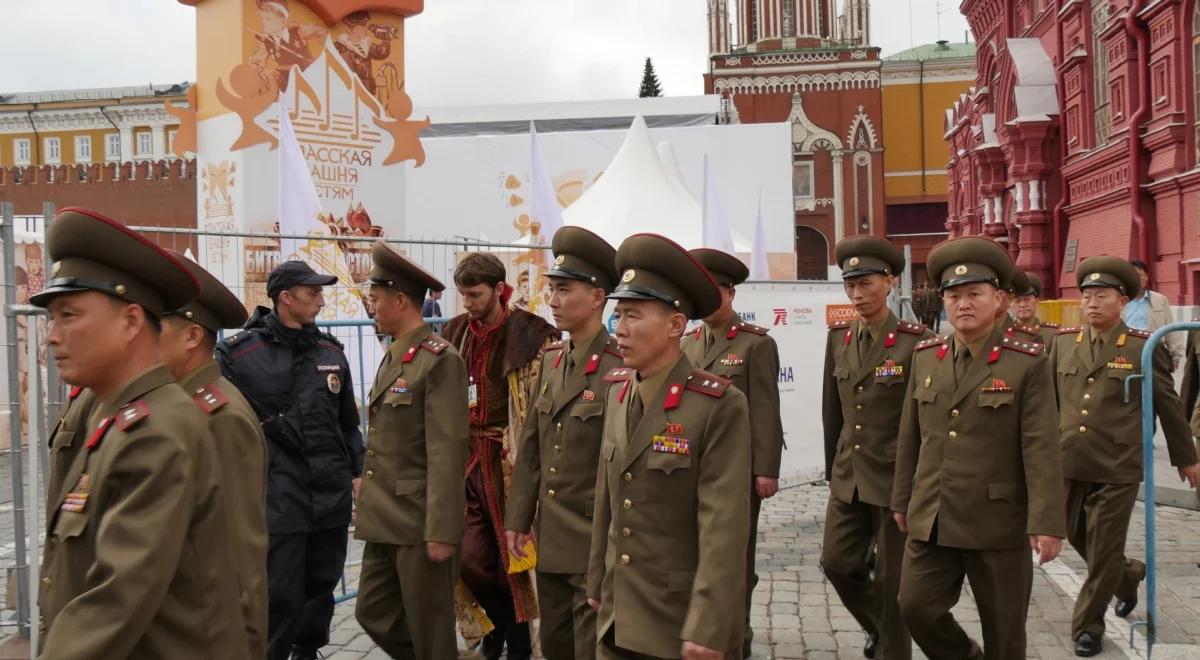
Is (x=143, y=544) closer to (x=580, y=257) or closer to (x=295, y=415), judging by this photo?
(x=580, y=257)

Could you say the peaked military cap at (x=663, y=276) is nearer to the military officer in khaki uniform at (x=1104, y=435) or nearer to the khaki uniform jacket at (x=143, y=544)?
the khaki uniform jacket at (x=143, y=544)

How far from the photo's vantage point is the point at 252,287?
12.2 metres

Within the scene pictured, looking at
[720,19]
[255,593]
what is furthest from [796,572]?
[720,19]

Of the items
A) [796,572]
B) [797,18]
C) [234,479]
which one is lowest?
[796,572]

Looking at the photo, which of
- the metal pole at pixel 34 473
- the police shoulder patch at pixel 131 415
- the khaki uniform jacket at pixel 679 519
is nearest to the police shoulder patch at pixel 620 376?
the khaki uniform jacket at pixel 679 519

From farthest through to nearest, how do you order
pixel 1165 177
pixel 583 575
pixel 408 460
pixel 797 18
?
1. pixel 797 18
2. pixel 1165 177
3. pixel 408 460
4. pixel 583 575

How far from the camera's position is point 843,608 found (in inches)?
283

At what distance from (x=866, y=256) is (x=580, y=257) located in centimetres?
199

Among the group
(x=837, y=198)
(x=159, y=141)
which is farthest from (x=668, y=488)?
(x=159, y=141)

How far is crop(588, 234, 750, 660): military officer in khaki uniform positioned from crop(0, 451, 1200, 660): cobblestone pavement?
267 centimetres

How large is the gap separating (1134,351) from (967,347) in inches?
91.0

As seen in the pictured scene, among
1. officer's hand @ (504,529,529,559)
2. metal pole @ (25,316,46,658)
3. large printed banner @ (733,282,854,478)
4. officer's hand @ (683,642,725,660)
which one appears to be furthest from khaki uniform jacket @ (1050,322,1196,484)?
metal pole @ (25,316,46,658)

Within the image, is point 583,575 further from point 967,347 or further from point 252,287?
point 252,287

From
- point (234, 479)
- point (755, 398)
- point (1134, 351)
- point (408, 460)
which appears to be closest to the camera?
point (234, 479)
